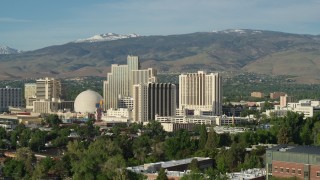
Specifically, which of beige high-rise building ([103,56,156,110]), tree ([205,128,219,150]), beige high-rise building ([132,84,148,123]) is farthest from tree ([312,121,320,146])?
beige high-rise building ([103,56,156,110])

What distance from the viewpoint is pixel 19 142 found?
45719 millimetres

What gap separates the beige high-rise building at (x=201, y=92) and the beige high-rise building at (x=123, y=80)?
4.38m

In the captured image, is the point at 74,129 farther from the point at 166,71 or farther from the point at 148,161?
the point at 166,71

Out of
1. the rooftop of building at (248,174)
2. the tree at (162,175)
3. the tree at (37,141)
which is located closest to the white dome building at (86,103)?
the tree at (37,141)

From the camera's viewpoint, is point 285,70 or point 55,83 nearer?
point 55,83

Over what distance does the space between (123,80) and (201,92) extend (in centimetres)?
1206

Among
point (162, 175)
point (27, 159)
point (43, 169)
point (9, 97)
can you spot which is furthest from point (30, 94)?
point (162, 175)

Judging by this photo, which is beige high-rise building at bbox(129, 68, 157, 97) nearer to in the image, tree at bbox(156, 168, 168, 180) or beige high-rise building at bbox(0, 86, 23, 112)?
beige high-rise building at bbox(0, 86, 23, 112)

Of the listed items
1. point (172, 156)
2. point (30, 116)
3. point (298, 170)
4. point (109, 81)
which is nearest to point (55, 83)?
point (109, 81)

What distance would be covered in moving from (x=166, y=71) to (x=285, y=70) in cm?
3232

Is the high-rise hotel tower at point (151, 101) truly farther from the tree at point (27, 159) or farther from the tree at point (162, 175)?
the tree at point (162, 175)

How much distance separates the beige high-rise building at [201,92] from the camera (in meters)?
72.6

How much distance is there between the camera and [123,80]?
8244cm

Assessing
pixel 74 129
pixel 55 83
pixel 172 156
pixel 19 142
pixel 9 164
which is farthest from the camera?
pixel 55 83
